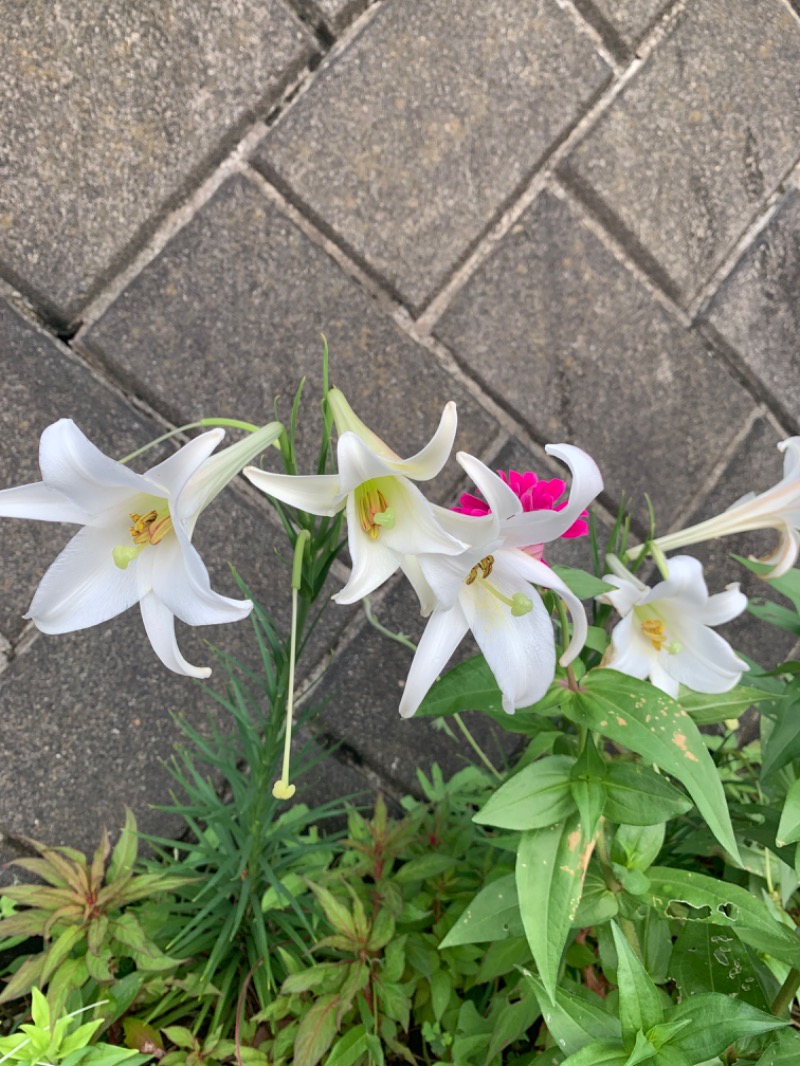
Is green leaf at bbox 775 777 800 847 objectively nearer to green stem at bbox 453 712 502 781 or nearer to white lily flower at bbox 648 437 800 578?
white lily flower at bbox 648 437 800 578

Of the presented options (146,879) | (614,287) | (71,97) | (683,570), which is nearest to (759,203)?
(614,287)

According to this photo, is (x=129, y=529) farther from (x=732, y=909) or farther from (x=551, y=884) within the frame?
(x=732, y=909)

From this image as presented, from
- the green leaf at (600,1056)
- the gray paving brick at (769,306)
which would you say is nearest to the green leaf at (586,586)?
the green leaf at (600,1056)

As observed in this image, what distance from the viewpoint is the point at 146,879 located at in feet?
2.72

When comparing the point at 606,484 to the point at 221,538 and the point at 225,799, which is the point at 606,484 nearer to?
the point at 221,538

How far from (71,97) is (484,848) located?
1.11 m

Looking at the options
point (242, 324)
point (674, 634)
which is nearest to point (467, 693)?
point (674, 634)

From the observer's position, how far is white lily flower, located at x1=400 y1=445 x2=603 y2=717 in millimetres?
466

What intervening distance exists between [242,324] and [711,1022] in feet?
3.12

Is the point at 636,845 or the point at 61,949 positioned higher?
the point at 636,845

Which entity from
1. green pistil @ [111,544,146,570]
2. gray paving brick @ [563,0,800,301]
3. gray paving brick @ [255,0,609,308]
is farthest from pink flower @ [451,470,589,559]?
gray paving brick @ [563,0,800,301]

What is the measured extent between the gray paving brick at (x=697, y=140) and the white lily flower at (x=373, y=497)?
88cm

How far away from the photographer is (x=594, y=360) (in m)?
1.21

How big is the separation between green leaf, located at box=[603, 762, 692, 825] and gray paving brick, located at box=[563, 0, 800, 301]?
928 mm
